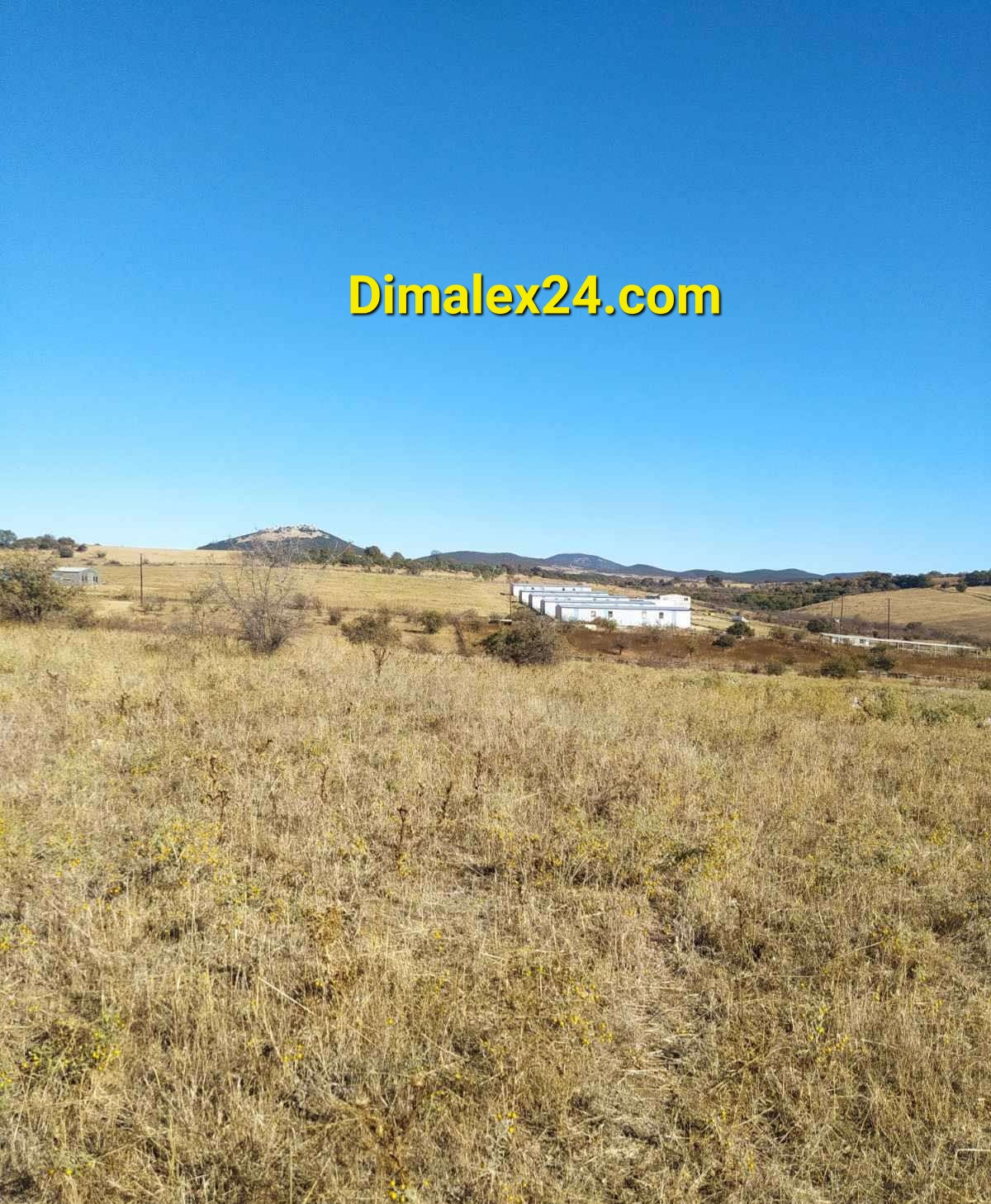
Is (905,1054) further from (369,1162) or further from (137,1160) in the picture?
(137,1160)

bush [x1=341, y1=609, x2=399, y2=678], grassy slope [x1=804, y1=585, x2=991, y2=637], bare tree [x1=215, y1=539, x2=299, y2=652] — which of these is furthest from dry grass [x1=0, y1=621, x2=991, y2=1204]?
grassy slope [x1=804, y1=585, x2=991, y2=637]

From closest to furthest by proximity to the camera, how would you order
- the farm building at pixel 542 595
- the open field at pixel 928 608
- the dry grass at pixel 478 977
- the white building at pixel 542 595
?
the dry grass at pixel 478 977, the farm building at pixel 542 595, the white building at pixel 542 595, the open field at pixel 928 608

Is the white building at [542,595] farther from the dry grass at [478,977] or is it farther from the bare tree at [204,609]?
the dry grass at [478,977]

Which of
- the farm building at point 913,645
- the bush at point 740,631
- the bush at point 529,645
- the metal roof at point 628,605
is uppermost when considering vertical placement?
the metal roof at point 628,605

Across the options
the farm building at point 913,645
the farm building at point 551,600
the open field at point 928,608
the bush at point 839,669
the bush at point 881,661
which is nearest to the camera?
the bush at point 839,669

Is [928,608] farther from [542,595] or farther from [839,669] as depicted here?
[839,669]

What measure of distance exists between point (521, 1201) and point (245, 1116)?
3.51 feet

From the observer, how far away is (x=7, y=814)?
5.01 m

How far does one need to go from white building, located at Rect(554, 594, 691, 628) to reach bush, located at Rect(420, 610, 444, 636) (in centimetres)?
2193

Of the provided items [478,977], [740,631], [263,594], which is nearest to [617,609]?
[740,631]

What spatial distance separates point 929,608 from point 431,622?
285 feet

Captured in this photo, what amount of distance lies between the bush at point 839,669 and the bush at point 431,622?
2537 centimetres

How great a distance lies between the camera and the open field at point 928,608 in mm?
85812

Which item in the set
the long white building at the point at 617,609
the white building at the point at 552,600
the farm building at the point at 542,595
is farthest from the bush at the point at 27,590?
the farm building at the point at 542,595
